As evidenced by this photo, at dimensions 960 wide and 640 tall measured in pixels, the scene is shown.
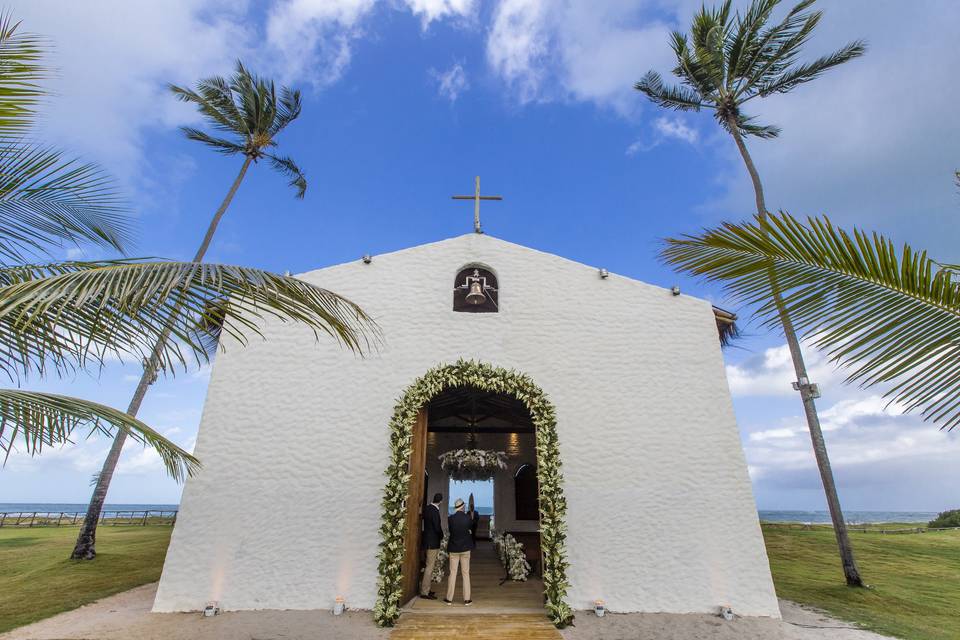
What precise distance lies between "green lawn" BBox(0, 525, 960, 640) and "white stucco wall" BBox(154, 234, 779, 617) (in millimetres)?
2044

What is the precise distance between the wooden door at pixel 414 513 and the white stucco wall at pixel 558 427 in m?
0.51

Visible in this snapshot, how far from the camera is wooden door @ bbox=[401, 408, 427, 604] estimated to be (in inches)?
273

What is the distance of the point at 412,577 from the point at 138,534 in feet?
45.5

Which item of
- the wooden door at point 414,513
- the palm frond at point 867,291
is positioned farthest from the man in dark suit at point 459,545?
the palm frond at point 867,291

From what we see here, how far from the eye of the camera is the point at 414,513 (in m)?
7.29

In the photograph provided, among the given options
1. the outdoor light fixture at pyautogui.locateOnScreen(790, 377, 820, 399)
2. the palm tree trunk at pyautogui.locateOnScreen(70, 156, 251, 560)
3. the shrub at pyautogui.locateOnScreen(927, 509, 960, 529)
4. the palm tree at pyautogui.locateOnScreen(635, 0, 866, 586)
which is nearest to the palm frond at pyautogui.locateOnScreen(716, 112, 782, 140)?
the palm tree at pyautogui.locateOnScreen(635, 0, 866, 586)

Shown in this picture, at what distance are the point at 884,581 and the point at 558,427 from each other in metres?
8.26

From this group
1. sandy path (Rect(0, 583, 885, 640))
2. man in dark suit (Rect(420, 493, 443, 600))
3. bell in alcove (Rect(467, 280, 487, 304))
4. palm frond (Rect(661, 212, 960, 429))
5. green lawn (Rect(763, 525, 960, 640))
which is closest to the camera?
palm frond (Rect(661, 212, 960, 429))

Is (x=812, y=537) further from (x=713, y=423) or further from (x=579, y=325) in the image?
(x=579, y=325)

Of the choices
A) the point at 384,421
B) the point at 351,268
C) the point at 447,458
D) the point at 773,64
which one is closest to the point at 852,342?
the point at 384,421

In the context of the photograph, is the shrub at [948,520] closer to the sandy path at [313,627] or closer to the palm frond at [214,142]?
the sandy path at [313,627]

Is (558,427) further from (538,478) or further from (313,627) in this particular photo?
(313,627)

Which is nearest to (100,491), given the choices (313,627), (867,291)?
(313,627)

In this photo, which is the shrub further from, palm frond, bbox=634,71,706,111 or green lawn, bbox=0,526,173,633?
green lawn, bbox=0,526,173,633
